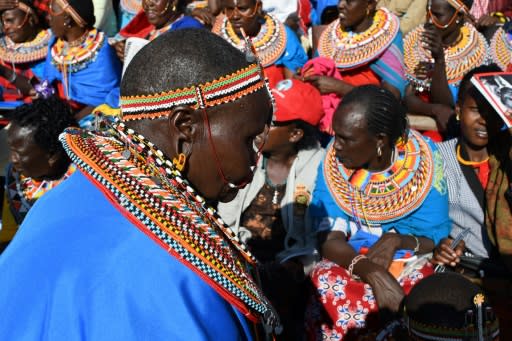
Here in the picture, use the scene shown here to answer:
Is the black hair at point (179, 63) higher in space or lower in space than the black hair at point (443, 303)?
higher

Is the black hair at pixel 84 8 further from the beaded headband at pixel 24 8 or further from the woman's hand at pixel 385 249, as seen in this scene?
the woman's hand at pixel 385 249

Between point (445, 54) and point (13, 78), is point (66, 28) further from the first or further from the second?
point (445, 54)

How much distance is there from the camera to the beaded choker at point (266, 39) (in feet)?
17.5

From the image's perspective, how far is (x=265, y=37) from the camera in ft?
17.8

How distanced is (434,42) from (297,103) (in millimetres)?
1501

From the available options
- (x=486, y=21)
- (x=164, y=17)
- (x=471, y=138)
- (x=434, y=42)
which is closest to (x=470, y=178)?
(x=471, y=138)

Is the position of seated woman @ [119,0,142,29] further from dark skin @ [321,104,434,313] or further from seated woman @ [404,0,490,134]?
dark skin @ [321,104,434,313]

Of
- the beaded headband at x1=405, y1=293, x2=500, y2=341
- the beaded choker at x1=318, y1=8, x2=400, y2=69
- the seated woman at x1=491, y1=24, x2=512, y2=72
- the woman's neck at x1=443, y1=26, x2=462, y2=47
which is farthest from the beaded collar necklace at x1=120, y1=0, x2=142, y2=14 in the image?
the beaded headband at x1=405, y1=293, x2=500, y2=341

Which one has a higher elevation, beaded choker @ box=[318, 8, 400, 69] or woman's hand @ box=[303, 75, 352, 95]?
beaded choker @ box=[318, 8, 400, 69]

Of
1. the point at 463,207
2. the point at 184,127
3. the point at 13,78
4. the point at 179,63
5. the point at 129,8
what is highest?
the point at 179,63

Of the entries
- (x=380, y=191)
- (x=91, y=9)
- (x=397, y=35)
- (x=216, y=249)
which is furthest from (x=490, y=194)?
(x=91, y=9)

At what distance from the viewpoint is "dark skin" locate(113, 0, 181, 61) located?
574 centimetres

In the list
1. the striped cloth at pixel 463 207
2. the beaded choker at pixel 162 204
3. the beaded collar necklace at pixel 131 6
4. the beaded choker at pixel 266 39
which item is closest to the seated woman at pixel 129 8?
the beaded collar necklace at pixel 131 6

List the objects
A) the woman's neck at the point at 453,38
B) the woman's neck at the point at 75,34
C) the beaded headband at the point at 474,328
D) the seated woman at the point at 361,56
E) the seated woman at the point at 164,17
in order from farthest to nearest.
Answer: the woman's neck at the point at 75,34, the seated woman at the point at 164,17, the woman's neck at the point at 453,38, the seated woman at the point at 361,56, the beaded headband at the point at 474,328
